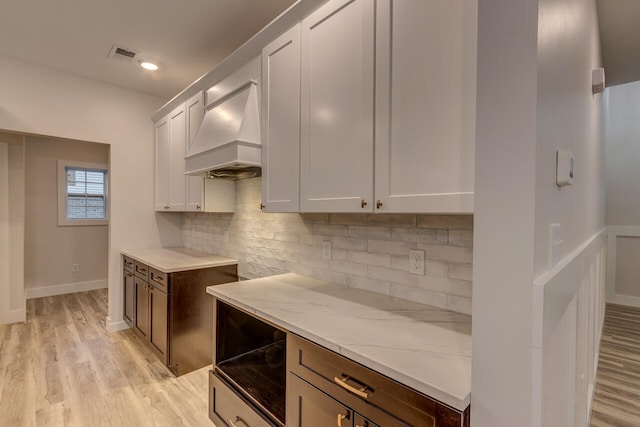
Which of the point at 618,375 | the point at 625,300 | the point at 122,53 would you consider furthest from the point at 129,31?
the point at 625,300

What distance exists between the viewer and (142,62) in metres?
2.76

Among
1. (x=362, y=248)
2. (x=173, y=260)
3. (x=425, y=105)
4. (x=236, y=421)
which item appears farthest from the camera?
(x=173, y=260)

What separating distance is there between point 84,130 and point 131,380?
8.11 feet

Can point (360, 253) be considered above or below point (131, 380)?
above

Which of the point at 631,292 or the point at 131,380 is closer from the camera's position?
the point at 131,380

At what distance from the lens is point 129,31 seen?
2291mm

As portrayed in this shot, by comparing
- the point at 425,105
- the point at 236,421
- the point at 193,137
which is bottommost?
the point at 236,421

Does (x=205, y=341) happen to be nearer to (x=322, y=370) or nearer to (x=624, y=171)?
(x=322, y=370)

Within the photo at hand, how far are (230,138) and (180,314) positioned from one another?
1.51 meters

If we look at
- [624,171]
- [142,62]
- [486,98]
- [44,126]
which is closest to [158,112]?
[142,62]

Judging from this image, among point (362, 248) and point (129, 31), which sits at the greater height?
point (129, 31)

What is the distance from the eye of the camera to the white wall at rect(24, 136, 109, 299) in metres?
4.45

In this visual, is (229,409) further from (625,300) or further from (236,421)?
(625,300)

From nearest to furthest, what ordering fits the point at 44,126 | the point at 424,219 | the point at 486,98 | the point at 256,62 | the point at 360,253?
the point at 486,98
the point at 424,219
the point at 360,253
the point at 256,62
the point at 44,126
